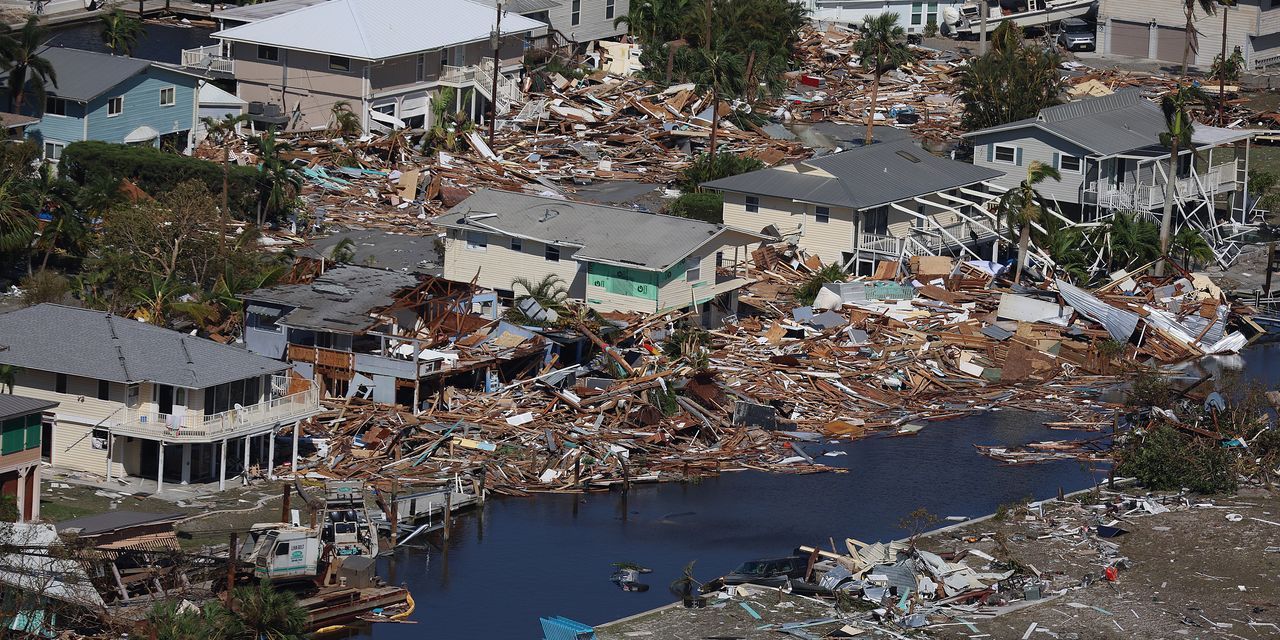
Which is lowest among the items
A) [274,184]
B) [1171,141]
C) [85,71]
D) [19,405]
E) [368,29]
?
[19,405]

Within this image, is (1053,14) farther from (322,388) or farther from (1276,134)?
(322,388)

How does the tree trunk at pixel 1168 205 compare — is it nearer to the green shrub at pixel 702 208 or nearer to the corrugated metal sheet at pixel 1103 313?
the corrugated metal sheet at pixel 1103 313

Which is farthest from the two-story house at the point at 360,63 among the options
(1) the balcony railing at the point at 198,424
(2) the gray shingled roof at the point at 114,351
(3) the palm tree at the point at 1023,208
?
(1) the balcony railing at the point at 198,424

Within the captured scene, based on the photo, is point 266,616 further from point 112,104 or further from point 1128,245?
point 112,104

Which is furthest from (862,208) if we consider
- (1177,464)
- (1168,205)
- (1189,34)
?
(1189,34)

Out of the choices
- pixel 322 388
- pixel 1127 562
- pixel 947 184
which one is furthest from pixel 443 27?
pixel 1127 562

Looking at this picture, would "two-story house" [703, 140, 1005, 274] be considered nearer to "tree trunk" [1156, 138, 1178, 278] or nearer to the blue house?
"tree trunk" [1156, 138, 1178, 278]

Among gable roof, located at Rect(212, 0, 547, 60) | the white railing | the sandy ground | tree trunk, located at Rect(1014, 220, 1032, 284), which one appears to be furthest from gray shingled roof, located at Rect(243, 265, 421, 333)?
the white railing
